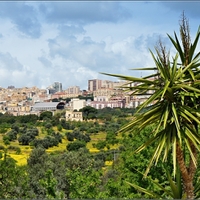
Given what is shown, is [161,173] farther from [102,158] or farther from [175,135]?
[102,158]

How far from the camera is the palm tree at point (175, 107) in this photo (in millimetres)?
6221

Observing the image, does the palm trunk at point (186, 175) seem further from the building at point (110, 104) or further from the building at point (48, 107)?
the building at point (110, 104)

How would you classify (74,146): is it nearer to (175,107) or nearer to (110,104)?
(175,107)

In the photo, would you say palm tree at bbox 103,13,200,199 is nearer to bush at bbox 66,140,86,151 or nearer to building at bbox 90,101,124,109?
bush at bbox 66,140,86,151

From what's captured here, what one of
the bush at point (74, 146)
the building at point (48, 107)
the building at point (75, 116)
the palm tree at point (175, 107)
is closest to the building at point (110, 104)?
the building at point (48, 107)

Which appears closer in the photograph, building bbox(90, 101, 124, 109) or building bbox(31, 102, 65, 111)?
building bbox(31, 102, 65, 111)

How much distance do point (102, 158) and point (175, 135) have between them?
120 ft

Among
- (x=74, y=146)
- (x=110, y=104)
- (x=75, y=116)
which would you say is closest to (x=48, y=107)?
(x=110, y=104)

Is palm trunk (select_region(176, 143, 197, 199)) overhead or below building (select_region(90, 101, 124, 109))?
below

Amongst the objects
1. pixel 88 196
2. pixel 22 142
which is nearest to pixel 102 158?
pixel 22 142

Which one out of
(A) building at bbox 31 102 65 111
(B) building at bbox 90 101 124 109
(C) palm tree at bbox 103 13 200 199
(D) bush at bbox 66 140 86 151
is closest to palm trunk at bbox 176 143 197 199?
(C) palm tree at bbox 103 13 200 199

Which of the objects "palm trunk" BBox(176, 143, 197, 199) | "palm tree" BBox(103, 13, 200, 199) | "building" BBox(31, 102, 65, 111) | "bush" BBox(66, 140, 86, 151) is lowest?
"bush" BBox(66, 140, 86, 151)

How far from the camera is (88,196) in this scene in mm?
8875

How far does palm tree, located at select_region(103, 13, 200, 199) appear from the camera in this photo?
6.22 meters
